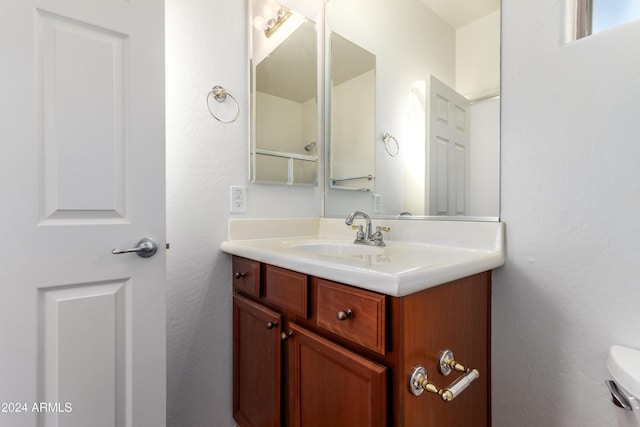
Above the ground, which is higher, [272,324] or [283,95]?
[283,95]

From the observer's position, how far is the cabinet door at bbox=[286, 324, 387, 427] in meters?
0.66

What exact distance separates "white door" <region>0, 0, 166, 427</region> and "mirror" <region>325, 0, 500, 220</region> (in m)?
0.92

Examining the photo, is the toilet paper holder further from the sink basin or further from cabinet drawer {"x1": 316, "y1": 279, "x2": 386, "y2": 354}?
the sink basin

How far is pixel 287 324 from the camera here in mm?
953

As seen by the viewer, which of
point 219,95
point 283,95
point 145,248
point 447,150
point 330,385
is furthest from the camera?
point 283,95

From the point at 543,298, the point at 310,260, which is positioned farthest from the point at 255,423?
the point at 543,298

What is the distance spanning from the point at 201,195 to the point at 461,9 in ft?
4.04

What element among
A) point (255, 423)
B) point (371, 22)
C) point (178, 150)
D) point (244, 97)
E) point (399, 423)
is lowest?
point (255, 423)

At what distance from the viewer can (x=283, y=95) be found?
4.85 feet

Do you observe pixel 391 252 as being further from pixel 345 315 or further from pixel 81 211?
pixel 81 211

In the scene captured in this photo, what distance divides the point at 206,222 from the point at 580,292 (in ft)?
4.20

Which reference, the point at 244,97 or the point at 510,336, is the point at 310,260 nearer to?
the point at 510,336

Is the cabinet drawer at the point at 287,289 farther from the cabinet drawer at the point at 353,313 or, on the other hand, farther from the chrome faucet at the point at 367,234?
the chrome faucet at the point at 367,234

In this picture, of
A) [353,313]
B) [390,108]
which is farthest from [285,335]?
[390,108]
